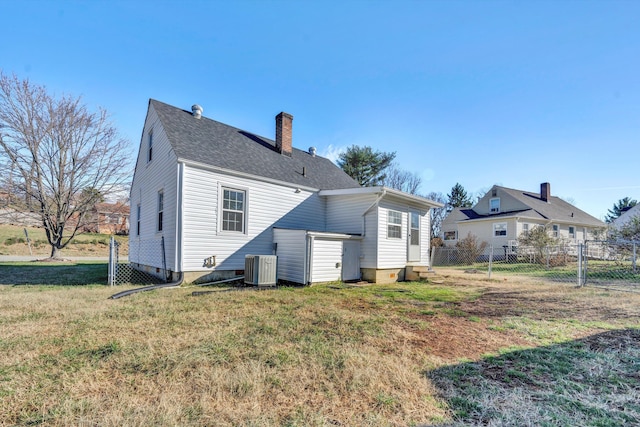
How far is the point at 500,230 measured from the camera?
24.6m

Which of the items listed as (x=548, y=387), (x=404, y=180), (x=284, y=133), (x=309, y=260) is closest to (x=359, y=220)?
(x=309, y=260)

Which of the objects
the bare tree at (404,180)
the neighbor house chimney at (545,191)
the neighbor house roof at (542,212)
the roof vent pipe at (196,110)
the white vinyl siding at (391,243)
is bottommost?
the white vinyl siding at (391,243)

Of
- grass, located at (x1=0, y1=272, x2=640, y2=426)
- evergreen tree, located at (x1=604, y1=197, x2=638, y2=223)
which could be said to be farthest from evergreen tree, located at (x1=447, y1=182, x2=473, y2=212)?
grass, located at (x1=0, y1=272, x2=640, y2=426)

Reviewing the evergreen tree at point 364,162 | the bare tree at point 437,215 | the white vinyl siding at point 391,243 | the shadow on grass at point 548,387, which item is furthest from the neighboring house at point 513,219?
the shadow on grass at point 548,387

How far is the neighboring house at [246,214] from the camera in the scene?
905cm

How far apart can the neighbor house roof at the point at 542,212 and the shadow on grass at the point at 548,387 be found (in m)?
23.2

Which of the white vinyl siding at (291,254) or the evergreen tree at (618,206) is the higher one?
the evergreen tree at (618,206)

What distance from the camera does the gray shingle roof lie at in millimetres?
9648

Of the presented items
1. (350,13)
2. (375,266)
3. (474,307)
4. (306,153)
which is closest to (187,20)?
(350,13)

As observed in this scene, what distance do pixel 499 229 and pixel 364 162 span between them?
13.8 metres

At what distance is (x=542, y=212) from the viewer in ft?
82.3

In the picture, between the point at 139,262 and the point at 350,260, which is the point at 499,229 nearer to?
the point at 350,260

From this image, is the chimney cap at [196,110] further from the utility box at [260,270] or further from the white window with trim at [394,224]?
the white window with trim at [394,224]

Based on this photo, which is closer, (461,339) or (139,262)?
(461,339)
